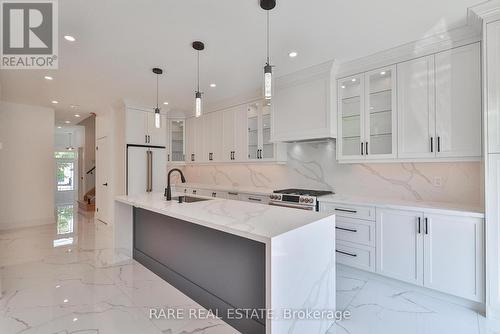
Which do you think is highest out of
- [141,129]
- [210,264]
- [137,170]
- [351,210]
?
[141,129]

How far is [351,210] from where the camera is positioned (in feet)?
9.60

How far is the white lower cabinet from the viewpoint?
2178mm

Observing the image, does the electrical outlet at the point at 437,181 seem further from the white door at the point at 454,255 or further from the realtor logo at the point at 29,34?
the realtor logo at the point at 29,34

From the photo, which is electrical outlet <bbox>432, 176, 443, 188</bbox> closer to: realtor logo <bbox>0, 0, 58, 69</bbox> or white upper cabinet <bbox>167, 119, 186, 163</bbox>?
realtor logo <bbox>0, 0, 58, 69</bbox>

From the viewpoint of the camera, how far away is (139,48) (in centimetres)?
270

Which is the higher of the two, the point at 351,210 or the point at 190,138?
the point at 190,138

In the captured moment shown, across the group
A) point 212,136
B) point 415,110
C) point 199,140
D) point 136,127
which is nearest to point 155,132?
point 136,127

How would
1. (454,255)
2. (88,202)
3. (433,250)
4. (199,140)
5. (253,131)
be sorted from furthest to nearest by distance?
1. (88,202)
2. (199,140)
3. (253,131)
4. (433,250)
5. (454,255)

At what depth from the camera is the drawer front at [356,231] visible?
9.11 feet

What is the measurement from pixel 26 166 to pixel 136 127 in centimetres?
256

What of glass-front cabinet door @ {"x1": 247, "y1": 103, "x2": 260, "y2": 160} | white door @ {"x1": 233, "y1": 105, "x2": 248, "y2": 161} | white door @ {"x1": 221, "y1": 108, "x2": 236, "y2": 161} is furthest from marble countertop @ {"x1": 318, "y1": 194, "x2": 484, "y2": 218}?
white door @ {"x1": 221, "y1": 108, "x2": 236, "y2": 161}

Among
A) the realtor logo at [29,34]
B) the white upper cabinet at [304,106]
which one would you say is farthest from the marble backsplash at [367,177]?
the realtor logo at [29,34]

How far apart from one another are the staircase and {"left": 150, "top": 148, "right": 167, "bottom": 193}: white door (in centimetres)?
330

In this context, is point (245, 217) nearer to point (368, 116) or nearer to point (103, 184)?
point (368, 116)
